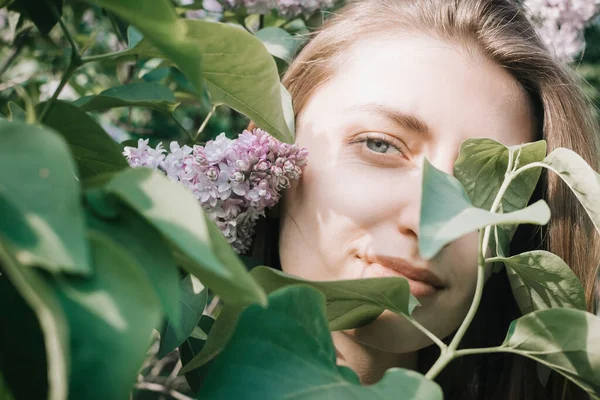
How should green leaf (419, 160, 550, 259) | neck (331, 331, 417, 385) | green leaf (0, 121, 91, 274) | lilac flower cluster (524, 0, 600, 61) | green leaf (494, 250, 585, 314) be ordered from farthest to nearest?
1. lilac flower cluster (524, 0, 600, 61)
2. neck (331, 331, 417, 385)
3. green leaf (494, 250, 585, 314)
4. green leaf (419, 160, 550, 259)
5. green leaf (0, 121, 91, 274)

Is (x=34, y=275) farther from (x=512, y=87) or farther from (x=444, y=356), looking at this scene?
(x=512, y=87)

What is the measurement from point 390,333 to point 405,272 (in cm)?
7

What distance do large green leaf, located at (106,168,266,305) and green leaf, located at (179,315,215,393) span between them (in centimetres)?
33

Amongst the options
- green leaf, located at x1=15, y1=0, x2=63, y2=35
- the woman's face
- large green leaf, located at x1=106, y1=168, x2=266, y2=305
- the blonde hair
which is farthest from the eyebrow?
large green leaf, located at x1=106, y1=168, x2=266, y2=305

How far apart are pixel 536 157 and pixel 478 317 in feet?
1.60

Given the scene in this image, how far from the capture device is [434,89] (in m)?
0.79

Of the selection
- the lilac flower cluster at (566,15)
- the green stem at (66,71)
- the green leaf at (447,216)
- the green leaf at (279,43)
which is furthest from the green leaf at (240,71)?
the lilac flower cluster at (566,15)

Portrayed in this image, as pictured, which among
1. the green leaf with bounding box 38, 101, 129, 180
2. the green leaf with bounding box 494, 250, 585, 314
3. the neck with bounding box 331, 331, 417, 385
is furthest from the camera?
the neck with bounding box 331, 331, 417, 385

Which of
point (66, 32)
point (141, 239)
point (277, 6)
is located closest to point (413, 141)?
point (66, 32)

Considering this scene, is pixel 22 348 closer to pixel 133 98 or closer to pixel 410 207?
pixel 410 207

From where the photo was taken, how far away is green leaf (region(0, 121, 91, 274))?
259mm

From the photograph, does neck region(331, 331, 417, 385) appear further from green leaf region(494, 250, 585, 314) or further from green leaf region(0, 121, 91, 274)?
green leaf region(0, 121, 91, 274)

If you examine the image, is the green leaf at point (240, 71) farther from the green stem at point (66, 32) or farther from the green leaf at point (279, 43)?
the green leaf at point (279, 43)

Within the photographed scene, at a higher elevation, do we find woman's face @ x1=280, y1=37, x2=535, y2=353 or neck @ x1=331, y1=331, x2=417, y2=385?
woman's face @ x1=280, y1=37, x2=535, y2=353
